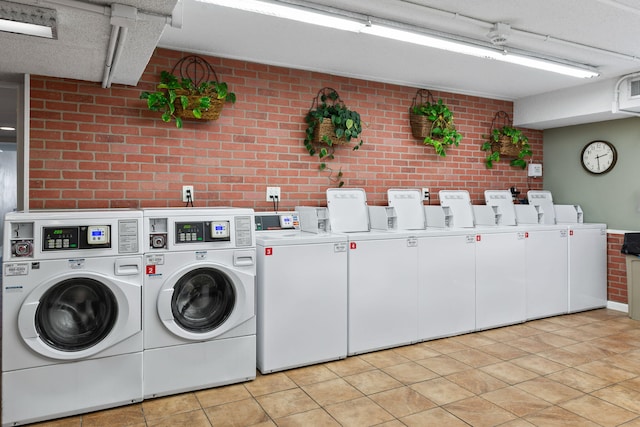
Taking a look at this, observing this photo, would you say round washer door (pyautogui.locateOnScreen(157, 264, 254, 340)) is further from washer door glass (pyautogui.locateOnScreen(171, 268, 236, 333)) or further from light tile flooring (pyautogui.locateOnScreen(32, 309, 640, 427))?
light tile flooring (pyautogui.locateOnScreen(32, 309, 640, 427))

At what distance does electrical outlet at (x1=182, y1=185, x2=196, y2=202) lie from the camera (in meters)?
4.00

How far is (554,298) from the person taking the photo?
516 cm

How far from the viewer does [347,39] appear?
376 cm

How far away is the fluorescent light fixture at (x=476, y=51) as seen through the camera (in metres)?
3.34

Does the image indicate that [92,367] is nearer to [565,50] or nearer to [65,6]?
[65,6]

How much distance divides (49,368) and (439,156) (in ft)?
14.5

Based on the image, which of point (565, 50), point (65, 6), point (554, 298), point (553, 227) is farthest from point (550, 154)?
point (65, 6)

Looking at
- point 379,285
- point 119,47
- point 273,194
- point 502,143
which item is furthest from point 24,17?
point 502,143

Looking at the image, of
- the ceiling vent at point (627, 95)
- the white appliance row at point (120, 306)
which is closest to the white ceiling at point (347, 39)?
the ceiling vent at point (627, 95)

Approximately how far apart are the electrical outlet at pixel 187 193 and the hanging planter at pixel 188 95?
0.54m

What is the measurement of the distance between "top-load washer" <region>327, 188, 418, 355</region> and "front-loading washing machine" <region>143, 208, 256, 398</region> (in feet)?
3.09

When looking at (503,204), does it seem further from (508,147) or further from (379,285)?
(379,285)

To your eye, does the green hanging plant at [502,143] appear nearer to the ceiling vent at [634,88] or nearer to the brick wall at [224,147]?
the brick wall at [224,147]

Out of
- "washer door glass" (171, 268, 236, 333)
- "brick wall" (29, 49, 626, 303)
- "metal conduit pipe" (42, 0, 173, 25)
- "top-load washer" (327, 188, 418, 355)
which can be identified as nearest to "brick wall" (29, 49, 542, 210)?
"brick wall" (29, 49, 626, 303)
